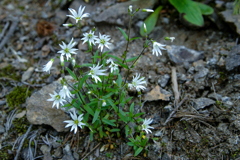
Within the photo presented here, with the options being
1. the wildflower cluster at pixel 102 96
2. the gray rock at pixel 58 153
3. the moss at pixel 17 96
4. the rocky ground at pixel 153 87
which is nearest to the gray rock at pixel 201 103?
the rocky ground at pixel 153 87

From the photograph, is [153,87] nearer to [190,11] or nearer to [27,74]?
[190,11]

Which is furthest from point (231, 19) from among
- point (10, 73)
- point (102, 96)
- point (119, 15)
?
point (10, 73)

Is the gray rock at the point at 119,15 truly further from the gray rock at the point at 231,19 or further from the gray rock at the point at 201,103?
the gray rock at the point at 201,103

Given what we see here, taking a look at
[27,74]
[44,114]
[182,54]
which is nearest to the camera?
[44,114]

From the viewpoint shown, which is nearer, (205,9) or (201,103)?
(201,103)

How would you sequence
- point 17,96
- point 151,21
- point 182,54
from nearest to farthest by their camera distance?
point 17,96 < point 182,54 < point 151,21

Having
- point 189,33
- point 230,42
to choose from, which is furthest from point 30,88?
point 230,42

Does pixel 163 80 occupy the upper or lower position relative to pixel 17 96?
upper
